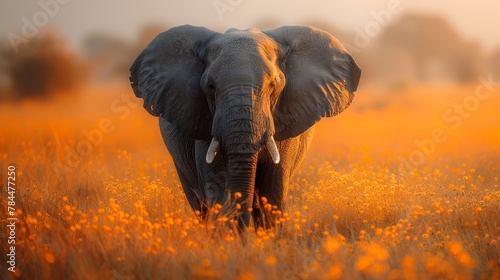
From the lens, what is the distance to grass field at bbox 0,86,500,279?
5637mm

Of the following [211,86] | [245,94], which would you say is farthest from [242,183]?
[211,86]

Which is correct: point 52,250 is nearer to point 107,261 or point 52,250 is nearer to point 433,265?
point 107,261

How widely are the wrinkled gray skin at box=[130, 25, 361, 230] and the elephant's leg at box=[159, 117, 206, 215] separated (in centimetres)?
9

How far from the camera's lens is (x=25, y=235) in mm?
6707

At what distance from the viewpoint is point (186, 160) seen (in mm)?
8406

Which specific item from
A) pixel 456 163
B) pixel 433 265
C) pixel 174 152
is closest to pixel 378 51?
pixel 456 163

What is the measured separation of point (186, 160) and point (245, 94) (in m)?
2.14

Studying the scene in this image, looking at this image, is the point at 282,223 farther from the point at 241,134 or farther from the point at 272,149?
the point at 241,134

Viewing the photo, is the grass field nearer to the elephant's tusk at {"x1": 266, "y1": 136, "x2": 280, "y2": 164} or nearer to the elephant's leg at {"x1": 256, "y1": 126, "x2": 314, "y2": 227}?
the elephant's leg at {"x1": 256, "y1": 126, "x2": 314, "y2": 227}

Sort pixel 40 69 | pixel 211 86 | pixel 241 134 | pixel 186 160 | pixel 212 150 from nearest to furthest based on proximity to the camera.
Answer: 1. pixel 241 134
2. pixel 212 150
3. pixel 211 86
4. pixel 186 160
5. pixel 40 69

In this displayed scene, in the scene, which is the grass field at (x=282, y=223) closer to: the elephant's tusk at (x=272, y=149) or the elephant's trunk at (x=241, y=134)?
the elephant's trunk at (x=241, y=134)

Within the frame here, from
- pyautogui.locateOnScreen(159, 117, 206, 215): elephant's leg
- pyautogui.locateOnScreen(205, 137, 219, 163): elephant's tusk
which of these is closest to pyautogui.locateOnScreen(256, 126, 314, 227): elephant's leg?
pyautogui.locateOnScreen(205, 137, 219, 163): elephant's tusk

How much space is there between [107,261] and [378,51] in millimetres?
48098

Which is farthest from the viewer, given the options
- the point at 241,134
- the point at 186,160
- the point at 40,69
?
the point at 40,69
